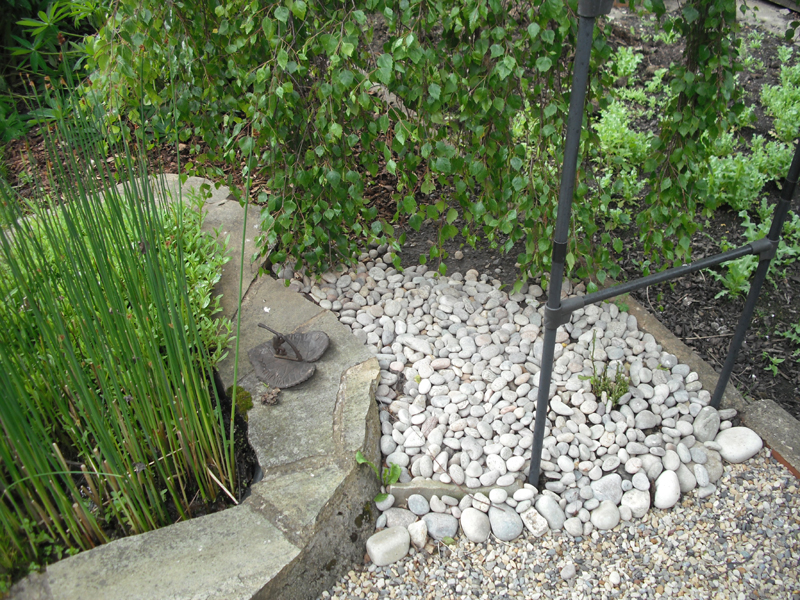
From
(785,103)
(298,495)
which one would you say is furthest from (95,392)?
(785,103)

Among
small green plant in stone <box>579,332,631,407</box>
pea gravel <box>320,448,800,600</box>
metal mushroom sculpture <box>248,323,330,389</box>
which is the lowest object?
pea gravel <box>320,448,800,600</box>

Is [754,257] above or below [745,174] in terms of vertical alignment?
below

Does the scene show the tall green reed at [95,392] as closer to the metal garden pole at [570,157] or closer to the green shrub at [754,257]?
the metal garden pole at [570,157]

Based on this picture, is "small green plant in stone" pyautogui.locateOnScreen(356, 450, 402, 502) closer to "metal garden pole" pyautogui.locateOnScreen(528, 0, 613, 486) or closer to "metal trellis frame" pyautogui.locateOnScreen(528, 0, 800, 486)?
"metal trellis frame" pyautogui.locateOnScreen(528, 0, 800, 486)

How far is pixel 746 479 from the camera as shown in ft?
5.96

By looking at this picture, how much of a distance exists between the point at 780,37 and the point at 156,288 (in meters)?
4.35

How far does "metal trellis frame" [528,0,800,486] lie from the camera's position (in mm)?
1234

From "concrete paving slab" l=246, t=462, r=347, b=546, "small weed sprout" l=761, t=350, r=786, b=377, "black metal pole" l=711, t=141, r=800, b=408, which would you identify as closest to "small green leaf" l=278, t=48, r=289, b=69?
"concrete paving slab" l=246, t=462, r=347, b=546

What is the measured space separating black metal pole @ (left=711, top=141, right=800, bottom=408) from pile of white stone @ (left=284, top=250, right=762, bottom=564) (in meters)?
0.11

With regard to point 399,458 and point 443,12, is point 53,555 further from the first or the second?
point 443,12

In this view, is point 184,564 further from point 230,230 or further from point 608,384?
point 230,230

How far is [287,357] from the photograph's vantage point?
6.51 feet

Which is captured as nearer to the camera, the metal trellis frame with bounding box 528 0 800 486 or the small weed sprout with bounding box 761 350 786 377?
the metal trellis frame with bounding box 528 0 800 486

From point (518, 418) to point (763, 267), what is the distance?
2.72 ft
